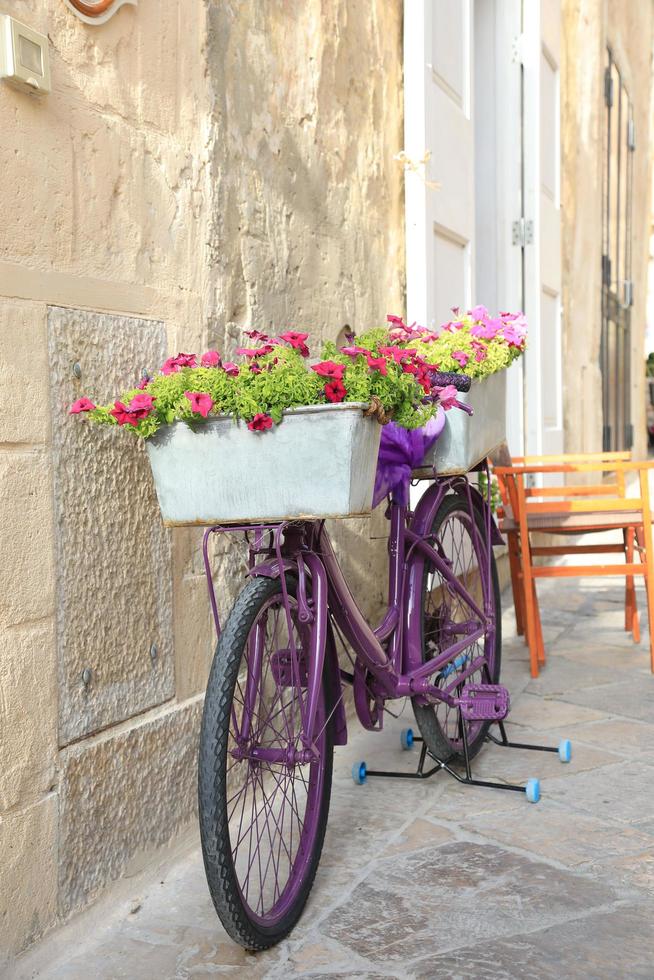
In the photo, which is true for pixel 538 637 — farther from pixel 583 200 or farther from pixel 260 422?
pixel 583 200

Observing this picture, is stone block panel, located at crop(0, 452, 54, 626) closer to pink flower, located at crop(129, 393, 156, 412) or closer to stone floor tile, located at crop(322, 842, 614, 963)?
pink flower, located at crop(129, 393, 156, 412)

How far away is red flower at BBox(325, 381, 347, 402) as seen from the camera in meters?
1.84

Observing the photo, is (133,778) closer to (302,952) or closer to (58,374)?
(302,952)

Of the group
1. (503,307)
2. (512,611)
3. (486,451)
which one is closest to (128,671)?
(486,451)

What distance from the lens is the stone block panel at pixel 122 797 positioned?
6.75 feet

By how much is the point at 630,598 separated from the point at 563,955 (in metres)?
2.74

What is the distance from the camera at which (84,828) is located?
2.09 metres

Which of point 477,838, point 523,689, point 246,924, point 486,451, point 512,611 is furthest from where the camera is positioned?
point 512,611

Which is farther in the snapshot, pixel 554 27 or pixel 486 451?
pixel 554 27

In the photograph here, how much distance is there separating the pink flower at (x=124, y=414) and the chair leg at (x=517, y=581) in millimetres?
2671

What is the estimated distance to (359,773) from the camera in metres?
2.86

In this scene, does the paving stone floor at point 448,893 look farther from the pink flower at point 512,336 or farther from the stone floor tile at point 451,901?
the pink flower at point 512,336

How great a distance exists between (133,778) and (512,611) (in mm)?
3306

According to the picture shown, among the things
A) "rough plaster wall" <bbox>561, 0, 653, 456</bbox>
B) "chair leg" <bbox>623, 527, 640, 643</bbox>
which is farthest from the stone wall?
"rough plaster wall" <bbox>561, 0, 653, 456</bbox>
